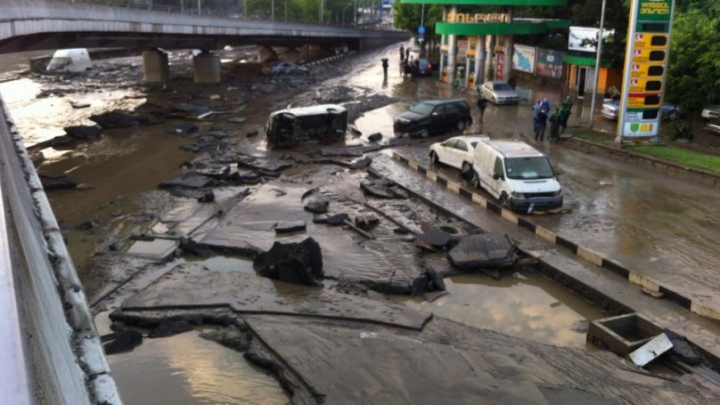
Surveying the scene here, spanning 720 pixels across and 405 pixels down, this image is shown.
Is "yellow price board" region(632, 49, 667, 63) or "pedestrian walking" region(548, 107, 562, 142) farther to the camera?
"pedestrian walking" region(548, 107, 562, 142)

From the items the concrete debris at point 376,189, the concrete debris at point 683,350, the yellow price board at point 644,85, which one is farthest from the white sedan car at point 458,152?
the concrete debris at point 683,350

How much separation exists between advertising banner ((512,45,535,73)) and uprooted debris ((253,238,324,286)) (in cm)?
3744

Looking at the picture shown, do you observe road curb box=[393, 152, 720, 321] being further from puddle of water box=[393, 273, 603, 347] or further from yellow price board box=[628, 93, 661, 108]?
yellow price board box=[628, 93, 661, 108]

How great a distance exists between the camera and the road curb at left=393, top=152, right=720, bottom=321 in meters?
11.3

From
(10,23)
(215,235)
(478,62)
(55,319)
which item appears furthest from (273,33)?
(55,319)

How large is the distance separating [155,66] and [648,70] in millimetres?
36044

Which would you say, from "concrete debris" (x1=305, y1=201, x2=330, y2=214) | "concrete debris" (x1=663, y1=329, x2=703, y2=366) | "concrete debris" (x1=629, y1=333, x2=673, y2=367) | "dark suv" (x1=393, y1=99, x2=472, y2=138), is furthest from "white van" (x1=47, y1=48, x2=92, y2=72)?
"concrete debris" (x1=663, y1=329, x2=703, y2=366)

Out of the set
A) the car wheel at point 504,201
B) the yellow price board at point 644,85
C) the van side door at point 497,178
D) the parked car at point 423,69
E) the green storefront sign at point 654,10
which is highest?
the green storefront sign at point 654,10

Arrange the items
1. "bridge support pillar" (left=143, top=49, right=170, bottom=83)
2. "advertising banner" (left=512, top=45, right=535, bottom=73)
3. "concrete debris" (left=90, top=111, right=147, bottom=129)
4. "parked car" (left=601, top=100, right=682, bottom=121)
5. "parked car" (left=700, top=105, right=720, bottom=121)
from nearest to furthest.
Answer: "parked car" (left=700, top=105, right=720, bottom=121), "parked car" (left=601, top=100, right=682, bottom=121), "concrete debris" (left=90, top=111, right=147, bottom=129), "advertising banner" (left=512, top=45, right=535, bottom=73), "bridge support pillar" (left=143, top=49, right=170, bottom=83)

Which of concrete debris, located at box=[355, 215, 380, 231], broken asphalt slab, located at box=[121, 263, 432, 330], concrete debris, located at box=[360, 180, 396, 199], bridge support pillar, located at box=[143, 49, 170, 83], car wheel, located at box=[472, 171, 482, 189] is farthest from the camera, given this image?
bridge support pillar, located at box=[143, 49, 170, 83]

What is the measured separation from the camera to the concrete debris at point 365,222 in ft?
51.8

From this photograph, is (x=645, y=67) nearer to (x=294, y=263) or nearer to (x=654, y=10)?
(x=654, y=10)

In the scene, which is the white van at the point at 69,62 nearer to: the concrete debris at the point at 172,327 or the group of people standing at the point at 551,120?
the group of people standing at the point at 551,120

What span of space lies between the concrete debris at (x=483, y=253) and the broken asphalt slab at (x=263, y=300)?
8.76 ft
